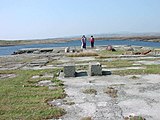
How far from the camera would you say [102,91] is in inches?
367

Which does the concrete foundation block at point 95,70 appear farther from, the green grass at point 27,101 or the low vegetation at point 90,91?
the low vegetation at point 90,91

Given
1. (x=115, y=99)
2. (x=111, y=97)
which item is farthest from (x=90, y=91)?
(x=115, y=99)

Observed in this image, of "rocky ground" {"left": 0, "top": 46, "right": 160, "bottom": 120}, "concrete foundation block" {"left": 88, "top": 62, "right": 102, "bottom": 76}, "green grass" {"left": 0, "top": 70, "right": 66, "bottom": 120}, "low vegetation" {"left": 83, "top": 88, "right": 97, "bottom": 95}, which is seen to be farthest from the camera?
"concrete foundation block" {"left": 88, "top": 62, "right": 102, "bottom": 76}

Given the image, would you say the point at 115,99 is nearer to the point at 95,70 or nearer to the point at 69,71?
the point at 95,70

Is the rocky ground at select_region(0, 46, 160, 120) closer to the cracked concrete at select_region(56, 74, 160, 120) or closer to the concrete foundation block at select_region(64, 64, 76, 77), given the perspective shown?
the cracked concrete at select_region(56, 74, 160, 120)

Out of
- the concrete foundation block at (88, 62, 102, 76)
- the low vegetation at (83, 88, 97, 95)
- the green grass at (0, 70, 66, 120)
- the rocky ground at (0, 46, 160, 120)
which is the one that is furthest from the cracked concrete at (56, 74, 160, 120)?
the concrete foundation block at (88, 62, 102, 76)

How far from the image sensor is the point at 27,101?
8344mm

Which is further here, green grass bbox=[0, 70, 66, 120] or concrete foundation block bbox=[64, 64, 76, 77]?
concrete foundation block bbox=[64, 64, 76, 77]

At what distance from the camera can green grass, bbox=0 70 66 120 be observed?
694 cm

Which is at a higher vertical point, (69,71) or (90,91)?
(69,71)

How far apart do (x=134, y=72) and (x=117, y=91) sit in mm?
3985

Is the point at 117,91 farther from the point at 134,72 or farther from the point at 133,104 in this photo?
the point at 134,72

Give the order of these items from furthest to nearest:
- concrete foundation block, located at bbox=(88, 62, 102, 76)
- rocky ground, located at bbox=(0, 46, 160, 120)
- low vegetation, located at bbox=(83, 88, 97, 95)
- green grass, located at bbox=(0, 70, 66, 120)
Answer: concrete foundation block, located at bbox=(88, 62, 102, 76)
low vegetation, located at bbox=(83, 88, 97, 95)
green grass, located at bbox=(0, 70, 66, 120)
rocky ground, located at bbox=(0, 46, 160, 120)

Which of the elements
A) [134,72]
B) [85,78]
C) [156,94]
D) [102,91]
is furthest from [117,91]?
[134,72]
